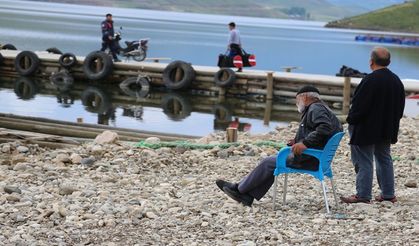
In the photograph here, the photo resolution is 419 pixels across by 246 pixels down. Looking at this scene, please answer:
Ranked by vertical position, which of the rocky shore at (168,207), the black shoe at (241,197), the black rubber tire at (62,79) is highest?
the black rubber tire at (62,79)

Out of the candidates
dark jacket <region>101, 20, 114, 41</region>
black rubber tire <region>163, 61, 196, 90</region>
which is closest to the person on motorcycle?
dark jacket <region>101, 20, 114, 41</region>

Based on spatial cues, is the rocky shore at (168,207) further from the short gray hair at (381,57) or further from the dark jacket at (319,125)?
the short gray hair at (381,57)

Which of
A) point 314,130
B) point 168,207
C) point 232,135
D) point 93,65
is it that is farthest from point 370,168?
point 93,65

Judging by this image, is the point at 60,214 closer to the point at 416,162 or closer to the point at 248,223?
the point at 248,223

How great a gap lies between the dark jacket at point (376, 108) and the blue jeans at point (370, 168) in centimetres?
15

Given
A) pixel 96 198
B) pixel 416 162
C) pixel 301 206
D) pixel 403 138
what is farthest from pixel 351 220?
pixel 403 138

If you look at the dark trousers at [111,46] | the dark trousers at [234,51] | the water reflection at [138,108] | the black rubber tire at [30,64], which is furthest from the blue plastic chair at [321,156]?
the black rubber tire at [30,64]

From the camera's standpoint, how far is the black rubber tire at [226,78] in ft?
99.5

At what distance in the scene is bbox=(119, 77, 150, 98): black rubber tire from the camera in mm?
32250

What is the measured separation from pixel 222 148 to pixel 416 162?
10.3 feet

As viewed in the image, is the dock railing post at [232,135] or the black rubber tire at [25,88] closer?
the dock railing post at [232,135]

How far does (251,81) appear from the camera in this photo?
30812 millimetres

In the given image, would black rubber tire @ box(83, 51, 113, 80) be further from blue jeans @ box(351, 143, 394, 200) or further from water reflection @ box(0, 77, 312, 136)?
blue jeans @ box(351, 143, 394, 200)

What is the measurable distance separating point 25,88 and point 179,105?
7019 mm
